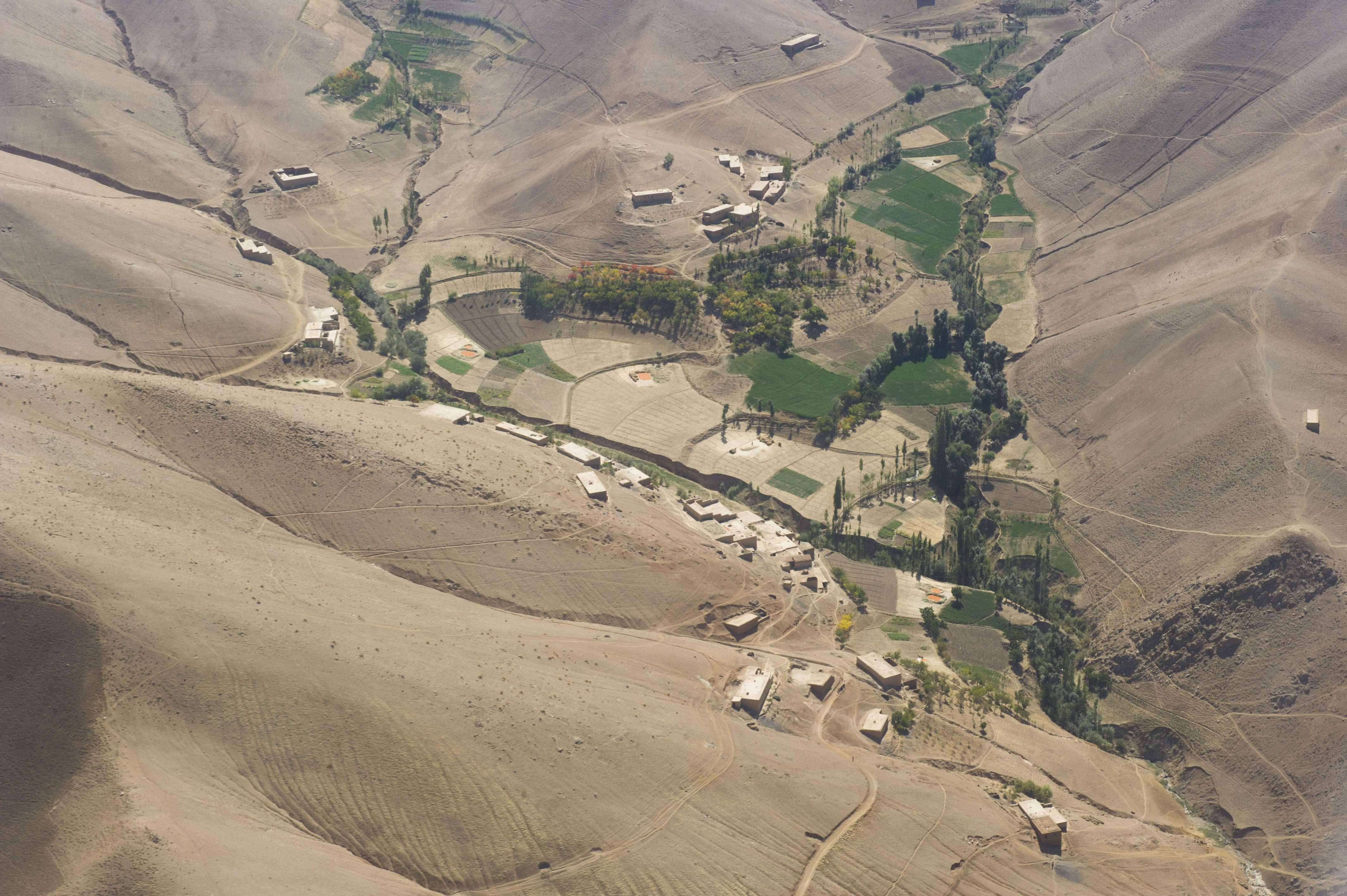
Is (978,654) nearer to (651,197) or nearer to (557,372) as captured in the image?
(557,372)

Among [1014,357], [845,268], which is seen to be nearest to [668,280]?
[845,268]

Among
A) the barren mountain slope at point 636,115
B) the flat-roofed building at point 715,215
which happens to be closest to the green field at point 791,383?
the barren mountain slope at point 636,115

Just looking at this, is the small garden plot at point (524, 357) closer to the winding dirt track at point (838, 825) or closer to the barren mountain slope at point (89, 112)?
the barren mountain slope at point (89, 112)

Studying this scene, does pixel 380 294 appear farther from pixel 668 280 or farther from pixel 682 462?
pixel 682 462

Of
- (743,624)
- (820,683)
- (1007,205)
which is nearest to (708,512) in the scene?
(743,624)

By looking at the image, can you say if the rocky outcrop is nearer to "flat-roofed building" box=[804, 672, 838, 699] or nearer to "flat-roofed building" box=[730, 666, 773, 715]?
"flat-roofed building" box=[804, 672, 838, 699]

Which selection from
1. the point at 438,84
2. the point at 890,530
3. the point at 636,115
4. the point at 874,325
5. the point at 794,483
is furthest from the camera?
the point at 438,84
